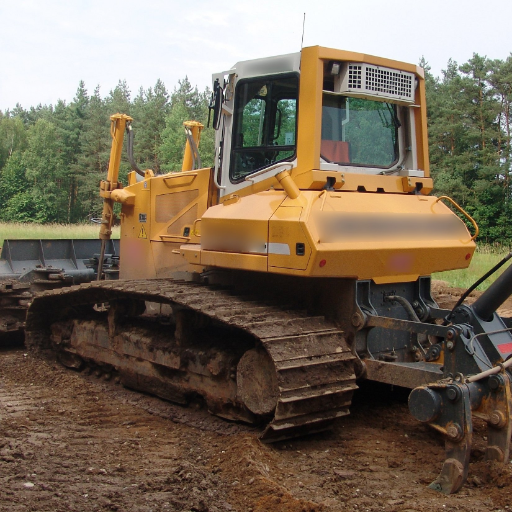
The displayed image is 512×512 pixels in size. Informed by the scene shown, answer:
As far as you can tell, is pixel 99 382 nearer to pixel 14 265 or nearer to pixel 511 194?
pixel 14 265

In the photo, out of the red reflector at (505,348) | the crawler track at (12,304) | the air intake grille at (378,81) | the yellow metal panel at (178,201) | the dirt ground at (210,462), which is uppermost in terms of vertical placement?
the air intake grille at (378,81)

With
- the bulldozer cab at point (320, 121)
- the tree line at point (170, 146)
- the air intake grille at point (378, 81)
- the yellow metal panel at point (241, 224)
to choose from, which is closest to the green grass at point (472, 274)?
the bulldozer cab at point (320, 121)

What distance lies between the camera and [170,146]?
4472cm

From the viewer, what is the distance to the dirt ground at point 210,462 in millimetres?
3953

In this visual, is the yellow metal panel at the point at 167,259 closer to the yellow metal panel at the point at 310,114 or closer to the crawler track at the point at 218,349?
the crawler track at the point at 218,349

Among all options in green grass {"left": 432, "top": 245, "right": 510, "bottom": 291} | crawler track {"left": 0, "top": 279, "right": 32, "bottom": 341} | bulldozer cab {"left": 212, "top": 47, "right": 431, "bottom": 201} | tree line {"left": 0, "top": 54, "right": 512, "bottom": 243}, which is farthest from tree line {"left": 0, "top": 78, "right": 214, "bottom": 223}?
bulldozer cab {"left": 212, "top": 47, "right": 431, "bottom": 201}

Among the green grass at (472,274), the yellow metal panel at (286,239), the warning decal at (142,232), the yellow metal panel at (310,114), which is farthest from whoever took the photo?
the green grass at (472,274)

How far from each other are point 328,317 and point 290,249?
823 millimetres

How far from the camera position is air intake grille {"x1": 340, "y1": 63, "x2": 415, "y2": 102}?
542 centimetres

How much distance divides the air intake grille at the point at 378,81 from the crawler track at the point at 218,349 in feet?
6.34

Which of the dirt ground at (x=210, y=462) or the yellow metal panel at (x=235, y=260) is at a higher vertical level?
the yellow metal panel at (x=235, y=260)

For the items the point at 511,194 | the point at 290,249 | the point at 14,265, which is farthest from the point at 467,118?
the point at 290,249

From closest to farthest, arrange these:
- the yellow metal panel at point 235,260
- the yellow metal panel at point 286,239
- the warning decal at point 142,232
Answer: the yellow metal panel at point 286,239 < the yellow metal panel at point 235,260 < the warning decal at point 142,232

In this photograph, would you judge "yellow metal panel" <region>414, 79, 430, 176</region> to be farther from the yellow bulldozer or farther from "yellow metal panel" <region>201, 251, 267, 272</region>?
"yellow metal panel" <region>201, 251, 267, 272</region>
